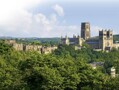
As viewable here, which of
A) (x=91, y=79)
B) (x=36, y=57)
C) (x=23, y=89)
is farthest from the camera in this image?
(x=36, y=57)

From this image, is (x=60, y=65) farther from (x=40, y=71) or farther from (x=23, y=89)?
(x=23, y=89)

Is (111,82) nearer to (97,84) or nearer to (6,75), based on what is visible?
(97,84)

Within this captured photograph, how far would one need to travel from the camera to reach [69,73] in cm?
6988

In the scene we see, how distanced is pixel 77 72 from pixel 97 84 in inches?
172

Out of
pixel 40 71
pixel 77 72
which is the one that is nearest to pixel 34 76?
pixel 40 71

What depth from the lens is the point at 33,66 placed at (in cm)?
7288

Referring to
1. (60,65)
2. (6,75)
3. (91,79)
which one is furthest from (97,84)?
(6,75)

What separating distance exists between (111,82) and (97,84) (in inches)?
71.2

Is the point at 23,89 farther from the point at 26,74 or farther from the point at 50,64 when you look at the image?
the point at 50,64

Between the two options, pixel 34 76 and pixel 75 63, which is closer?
pixel 34 76

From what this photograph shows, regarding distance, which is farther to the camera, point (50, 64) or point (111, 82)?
point (50, 64)

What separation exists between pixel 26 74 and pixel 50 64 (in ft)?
16.4

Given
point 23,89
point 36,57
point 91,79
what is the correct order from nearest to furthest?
point 23,89
point 91,79
point 36,57

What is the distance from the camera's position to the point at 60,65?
240ft
